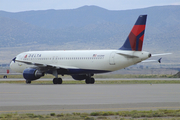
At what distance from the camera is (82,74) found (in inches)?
1693

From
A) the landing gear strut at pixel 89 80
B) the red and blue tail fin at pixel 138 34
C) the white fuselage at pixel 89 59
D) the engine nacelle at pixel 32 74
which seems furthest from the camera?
the landing gear strut at pixel 89 80

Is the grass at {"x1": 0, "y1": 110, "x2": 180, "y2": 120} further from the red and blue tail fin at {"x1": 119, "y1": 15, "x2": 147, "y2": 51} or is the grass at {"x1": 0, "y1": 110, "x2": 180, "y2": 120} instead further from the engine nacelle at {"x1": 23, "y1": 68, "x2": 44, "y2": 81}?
the engine nacelle at {"x1": 23, "y1": 68, "x2": 44, "y2": 81}

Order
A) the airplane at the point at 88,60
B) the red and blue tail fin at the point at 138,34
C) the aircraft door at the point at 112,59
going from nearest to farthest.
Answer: the red and blue tail fin at the point at 138,34 < the airplane at the point at 88,60 < the aircraft door at the point at 112,59

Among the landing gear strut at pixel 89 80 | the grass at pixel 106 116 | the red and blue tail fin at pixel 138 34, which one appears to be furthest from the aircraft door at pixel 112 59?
the grass at pixel 106 116

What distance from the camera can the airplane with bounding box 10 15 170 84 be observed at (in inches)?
1464

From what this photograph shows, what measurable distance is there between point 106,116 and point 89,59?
2581 cm

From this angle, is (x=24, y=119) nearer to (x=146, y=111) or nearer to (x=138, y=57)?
(x=146, y=111)

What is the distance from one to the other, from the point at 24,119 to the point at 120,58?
80.6 feet

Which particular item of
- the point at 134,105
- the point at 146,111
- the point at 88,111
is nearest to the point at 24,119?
the point at 88,111

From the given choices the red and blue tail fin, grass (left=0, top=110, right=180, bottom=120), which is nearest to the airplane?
the red and blue tail fin

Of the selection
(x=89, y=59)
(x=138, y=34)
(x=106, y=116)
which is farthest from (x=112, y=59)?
(x=106, y=116)

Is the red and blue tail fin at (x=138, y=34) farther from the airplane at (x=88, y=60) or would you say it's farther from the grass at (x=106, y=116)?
the grass at (x=106, y=116)

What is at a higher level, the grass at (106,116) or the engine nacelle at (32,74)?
the engine nacelle at (32,74)

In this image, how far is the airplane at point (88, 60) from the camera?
37188 mm
